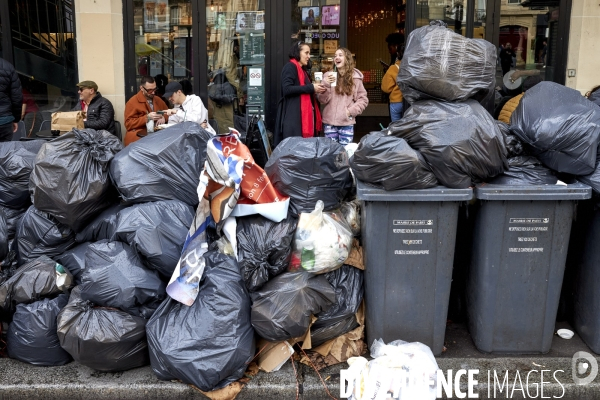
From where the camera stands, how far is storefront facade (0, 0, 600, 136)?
26.3ft

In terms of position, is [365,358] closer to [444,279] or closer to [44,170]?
[444,279]

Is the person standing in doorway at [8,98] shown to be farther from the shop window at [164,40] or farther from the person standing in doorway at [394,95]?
the person standing in doorway at [394,95]

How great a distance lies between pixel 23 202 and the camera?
16.5 ft

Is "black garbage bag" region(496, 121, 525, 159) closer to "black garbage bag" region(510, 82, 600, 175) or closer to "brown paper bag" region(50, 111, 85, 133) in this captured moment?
"black garbage bag" region(510, 82, 600, 175)

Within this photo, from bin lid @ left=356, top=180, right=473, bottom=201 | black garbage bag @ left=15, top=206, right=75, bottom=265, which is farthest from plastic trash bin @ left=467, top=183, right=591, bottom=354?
black garbage bag @ left=15, top=206, right=75, bottom=265

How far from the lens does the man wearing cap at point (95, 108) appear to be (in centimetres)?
748

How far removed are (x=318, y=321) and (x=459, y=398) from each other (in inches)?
Result: 37.0

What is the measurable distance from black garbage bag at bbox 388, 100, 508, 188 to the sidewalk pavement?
3.74 feet

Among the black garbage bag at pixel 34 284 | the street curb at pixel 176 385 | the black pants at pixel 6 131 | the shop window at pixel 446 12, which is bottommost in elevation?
the street curb at pixel 176 385

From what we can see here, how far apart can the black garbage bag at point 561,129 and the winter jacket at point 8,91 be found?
4.92m

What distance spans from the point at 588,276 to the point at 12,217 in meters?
3.94

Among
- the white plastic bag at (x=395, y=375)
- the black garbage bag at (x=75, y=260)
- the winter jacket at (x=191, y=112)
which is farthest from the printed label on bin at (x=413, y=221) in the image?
the winter jacket at (x=191, y=112)

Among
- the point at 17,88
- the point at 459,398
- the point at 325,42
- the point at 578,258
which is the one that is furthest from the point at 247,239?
the point at 325,42

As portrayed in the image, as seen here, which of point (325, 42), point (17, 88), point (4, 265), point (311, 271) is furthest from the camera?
point (325, 42)
